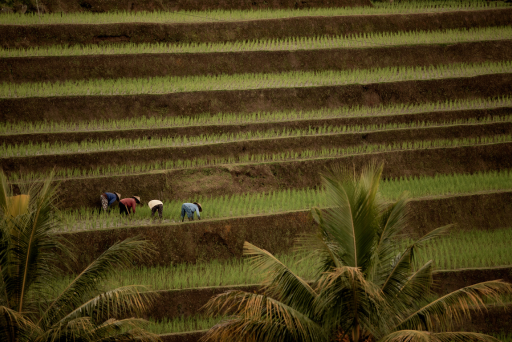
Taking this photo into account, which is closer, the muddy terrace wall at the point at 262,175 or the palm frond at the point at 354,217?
the palm frond at the point at 354,217

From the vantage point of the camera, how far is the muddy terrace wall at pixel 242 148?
34.1ft

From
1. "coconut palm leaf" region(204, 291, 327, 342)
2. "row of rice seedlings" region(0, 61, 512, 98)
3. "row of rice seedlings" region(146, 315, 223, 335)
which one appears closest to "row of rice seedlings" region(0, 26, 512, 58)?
"row of rice seedlings" region(0, 61, 512, 98)

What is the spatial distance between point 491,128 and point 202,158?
5333 mm

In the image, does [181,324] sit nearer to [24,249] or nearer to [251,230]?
[251,230]

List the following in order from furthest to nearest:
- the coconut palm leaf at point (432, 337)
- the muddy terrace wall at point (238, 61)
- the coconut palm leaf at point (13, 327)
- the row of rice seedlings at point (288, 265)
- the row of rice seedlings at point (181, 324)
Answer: the muddy terrace wall at point (238, 61)
the row of rice seedlings at point (288, 265)
the row of rice seedlings at point (181, 324)
the coconut palm leaf at point (13, 327)
the coconut palm leaf at point (432, 337)

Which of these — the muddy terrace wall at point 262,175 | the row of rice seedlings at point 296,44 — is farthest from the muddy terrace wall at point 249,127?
the row of rice seedlings at point 296,44

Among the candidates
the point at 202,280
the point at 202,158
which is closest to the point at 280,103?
the point at 202,158

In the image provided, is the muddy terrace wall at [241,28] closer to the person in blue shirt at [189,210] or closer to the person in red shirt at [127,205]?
the person in red shirt at [127,205]

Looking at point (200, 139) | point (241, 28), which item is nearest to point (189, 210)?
point (200, 139)

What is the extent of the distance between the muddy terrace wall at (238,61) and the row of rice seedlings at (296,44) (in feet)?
1.09

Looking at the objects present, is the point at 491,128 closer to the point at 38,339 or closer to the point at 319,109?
the point at 319,109

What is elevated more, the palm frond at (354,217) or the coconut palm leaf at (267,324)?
the palm frond at (354,217)

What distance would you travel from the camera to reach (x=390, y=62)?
543 inches

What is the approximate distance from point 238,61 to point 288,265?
18.0 feet
